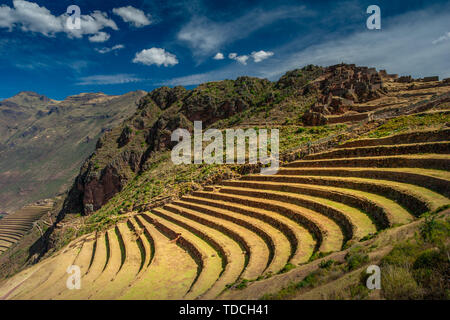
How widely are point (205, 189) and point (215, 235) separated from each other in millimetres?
9665

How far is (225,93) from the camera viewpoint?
58.3 metres

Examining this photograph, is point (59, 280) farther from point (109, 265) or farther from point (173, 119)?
point (173, 119)

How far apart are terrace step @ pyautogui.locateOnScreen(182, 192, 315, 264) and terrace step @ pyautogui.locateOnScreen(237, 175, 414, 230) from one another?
2.51 metres

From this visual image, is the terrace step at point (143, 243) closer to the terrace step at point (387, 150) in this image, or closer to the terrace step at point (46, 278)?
the terrace step at point (46, 278)

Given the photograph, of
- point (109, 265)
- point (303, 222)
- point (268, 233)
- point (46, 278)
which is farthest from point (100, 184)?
point (303, 222)

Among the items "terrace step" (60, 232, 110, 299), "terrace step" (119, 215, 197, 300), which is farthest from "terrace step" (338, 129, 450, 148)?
"terrace step" (60, 232, 110, 299)

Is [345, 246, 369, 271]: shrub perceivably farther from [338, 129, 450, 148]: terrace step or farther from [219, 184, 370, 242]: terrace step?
[338, 129, 450, 148]: terrace step

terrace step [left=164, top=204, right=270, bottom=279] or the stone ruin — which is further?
the stone ruin

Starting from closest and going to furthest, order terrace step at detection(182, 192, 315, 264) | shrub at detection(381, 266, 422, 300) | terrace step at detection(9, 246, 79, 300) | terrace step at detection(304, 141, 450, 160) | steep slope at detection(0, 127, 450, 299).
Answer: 1. shrub at detection(381, 266, 422, 300)
2. steep slope at detection(0, 127, 450, 299)
3. terrace step at detection(182, 192, 315, 264)
4. terrace step at detection(304, 141, 450, 160)
5. terrace step at detection(9, 246, 79, 300)

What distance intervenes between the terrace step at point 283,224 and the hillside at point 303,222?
0.08 m

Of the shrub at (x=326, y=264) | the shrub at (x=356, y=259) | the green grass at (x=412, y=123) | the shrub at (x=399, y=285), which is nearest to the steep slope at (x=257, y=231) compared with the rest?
the shrub at (x=326, y=264)

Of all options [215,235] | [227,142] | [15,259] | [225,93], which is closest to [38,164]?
[15,259]

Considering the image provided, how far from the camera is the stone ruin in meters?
33.0
